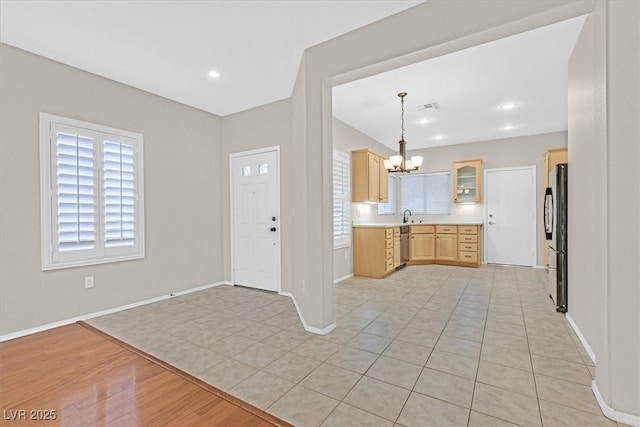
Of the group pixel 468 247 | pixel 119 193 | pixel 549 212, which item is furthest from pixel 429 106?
pixel 119 193

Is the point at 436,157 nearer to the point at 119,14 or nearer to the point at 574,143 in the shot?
the point at 574,143

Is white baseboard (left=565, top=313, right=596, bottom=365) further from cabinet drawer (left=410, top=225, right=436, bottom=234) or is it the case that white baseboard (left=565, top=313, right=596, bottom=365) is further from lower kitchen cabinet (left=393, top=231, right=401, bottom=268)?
cabinet drawer (left=410, top=225, right=436, bottom=234)

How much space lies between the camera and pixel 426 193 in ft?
25.0

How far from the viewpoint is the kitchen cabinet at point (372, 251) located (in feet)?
17.5

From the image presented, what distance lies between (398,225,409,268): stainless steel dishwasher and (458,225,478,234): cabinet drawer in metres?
1.15

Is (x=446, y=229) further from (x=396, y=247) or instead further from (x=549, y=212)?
(x=549, y=212)

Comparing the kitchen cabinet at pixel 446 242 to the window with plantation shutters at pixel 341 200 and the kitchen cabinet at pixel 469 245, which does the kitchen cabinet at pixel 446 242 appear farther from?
the window with plantation shutters at pixel 341 200

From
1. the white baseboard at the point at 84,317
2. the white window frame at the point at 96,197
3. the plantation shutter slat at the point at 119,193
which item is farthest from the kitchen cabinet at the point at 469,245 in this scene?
the plantation shutter slat at the point at 119,193

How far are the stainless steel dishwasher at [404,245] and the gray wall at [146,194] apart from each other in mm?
3703

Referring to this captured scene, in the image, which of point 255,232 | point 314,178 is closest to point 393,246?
point 255,232

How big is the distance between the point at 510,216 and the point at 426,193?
1907mm

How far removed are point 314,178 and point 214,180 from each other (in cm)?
258

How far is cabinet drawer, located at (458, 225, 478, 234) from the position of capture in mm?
6453

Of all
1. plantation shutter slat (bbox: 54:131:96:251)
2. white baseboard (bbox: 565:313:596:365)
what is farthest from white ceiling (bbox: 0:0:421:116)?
white baseboard (bbox: 565:313:596:365)
